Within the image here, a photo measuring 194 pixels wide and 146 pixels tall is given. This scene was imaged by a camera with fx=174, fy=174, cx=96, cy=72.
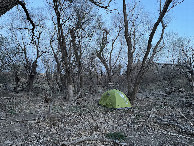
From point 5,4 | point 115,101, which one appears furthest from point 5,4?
point 115,101

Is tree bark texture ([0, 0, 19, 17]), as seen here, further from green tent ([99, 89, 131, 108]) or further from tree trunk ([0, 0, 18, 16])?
green tent ([99, 89, 131, 108])

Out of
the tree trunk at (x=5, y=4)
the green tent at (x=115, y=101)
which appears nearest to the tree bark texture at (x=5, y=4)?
the tree trunk at (x=5, y=4)

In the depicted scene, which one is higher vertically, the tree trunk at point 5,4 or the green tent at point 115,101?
the tree trunk at point 5,4

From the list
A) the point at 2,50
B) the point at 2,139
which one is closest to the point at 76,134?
the point at 2,139

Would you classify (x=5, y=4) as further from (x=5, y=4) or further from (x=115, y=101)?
(x=115, y=101)

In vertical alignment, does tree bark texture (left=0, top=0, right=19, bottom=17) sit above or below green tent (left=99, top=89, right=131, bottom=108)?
above

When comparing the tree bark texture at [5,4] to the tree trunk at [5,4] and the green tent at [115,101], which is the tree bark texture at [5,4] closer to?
the tree trunk at [5,4]

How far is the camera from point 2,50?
20.1 meters

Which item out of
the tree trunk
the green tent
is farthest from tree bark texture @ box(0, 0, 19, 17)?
the green tent

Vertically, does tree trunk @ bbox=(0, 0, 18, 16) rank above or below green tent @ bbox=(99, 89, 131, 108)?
above

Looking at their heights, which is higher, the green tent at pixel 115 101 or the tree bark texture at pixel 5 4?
the tree bark texture at pixel 5 4

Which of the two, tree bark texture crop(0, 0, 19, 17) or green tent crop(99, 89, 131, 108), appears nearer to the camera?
tree bark texture crop(0, 0, 19, 17)

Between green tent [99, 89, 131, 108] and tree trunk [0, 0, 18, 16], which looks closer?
tree trunk [0, 0, 18, 16]

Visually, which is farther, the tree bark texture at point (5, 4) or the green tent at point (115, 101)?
the green tent at point (115, 101)
